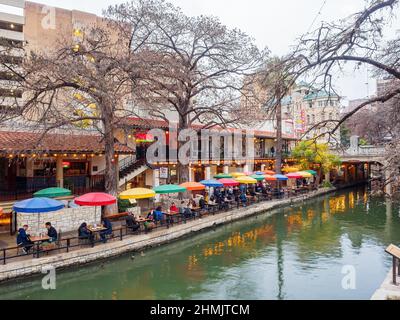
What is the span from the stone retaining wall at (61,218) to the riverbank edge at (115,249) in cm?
277

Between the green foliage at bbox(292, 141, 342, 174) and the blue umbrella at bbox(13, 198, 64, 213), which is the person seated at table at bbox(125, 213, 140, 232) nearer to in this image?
the blue umbrella at bbox(13, 198, 64, 213)

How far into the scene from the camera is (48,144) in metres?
19.8

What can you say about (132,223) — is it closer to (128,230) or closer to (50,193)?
(128,230)

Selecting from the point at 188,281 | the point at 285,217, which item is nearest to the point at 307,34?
the point at 188,281

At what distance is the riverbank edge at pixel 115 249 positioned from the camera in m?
12.4

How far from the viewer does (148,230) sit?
1791 cm

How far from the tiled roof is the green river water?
739 centimetres

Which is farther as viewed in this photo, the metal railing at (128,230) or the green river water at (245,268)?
the metal railing at (128,230)

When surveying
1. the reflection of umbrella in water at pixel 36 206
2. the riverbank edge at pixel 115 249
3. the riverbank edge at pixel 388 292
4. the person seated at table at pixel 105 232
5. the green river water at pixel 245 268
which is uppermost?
the reflection of umbrella in water at pixel 36 206

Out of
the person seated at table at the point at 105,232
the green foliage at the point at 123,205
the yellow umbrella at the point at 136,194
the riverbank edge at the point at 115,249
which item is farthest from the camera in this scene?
the green foliage at the point at 123,205

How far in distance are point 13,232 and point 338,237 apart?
58.3 feet

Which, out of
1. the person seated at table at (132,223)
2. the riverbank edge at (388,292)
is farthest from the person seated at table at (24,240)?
the riverbank edge at (388,292)

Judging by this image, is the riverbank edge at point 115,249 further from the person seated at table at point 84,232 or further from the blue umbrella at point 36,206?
the blue umbrella at point 36,206
